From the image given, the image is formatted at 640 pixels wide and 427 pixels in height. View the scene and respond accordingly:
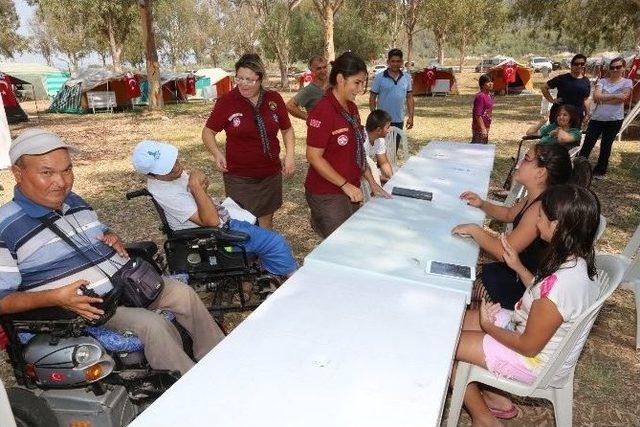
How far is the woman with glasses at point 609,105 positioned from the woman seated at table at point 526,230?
14.7 ft

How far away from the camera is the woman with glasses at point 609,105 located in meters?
6.59

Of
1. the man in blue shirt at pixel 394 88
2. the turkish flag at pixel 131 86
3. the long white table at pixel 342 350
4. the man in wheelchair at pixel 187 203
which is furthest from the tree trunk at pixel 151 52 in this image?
the long white table at pixel 342 350

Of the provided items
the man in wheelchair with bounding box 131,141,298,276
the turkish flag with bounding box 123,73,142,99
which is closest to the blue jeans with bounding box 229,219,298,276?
the man in wheelchair with bounding box 131,141,298,276

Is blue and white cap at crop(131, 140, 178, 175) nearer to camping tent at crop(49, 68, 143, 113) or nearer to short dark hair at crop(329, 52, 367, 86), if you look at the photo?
short dark hair at crop(329, 52, 367, 86)

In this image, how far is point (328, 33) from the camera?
16.6 meters

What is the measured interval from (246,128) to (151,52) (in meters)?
14.8

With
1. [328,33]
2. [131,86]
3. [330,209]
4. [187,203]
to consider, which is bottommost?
[330,209]

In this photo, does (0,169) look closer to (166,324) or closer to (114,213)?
(114,213)

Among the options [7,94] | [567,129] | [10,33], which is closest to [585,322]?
[567,129]

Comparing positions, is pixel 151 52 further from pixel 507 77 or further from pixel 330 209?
pixel 507 77

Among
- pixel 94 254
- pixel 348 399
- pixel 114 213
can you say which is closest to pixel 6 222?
pixel 94 254

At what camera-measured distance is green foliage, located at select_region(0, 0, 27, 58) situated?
1645 inches

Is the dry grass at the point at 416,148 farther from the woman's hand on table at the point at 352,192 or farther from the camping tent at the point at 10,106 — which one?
the woman's hand on table at the point at 352,192

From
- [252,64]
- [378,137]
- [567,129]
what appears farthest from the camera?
[567,129]
